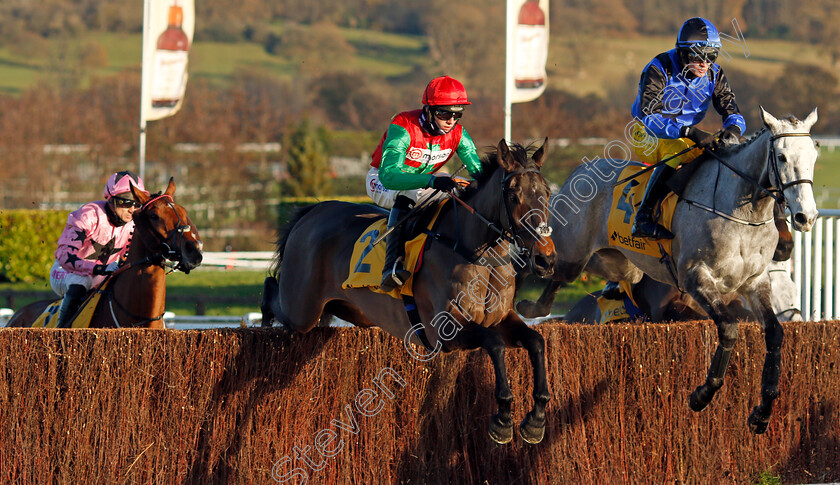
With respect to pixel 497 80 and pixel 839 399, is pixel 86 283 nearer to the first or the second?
pixel 839 399

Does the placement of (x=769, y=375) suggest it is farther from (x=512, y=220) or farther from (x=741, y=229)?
(x=512, y=220)

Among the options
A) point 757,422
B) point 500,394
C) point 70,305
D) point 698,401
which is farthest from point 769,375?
point 70,305

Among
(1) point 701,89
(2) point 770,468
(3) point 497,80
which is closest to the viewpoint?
(2) point 770,468

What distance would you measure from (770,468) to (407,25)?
209ft

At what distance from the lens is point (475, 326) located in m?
5.04

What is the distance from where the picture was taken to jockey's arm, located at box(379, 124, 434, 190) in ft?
17.2

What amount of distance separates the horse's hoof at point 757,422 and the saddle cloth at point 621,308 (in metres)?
2.20

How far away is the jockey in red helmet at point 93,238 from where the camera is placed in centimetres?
690

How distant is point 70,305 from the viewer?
265 inches

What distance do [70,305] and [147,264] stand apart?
72 cm

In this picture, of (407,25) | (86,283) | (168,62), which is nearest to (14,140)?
(168,62)

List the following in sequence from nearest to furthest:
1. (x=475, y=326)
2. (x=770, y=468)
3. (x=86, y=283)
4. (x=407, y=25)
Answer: (x=475, y=326)
(x=770, y=468)
(x=86, y=283)
(x=407, y=25)

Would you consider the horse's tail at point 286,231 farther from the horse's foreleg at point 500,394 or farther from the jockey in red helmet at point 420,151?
the horse's foreleg at point 500,394

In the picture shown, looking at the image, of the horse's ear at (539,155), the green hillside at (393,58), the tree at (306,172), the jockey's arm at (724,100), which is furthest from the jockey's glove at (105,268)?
the green hillside at (393,58)
